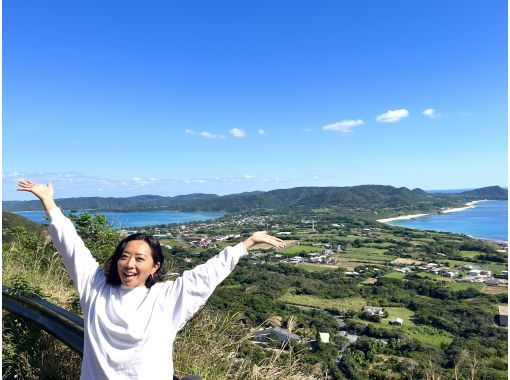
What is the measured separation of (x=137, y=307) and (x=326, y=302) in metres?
22.7

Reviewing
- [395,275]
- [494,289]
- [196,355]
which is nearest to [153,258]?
[196,355]

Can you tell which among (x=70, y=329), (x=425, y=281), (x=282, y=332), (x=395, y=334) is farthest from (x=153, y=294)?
(x=425, y=281)

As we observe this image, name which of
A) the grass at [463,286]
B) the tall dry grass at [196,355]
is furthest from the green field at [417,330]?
the tall dry grass at [196,355]

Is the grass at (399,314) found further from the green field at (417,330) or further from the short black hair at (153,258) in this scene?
the short black hair at (153,258)

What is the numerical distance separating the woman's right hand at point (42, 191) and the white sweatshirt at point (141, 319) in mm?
418

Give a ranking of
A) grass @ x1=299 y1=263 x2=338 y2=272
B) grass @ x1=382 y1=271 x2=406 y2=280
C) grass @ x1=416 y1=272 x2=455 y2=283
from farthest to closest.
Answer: grass @ x1=299 y1=263 x2=338 y2=272
grass @ x1=382 y1=271 x2=406 y2=280
grass @ x1=416 y1=272 x2=455 y2=283

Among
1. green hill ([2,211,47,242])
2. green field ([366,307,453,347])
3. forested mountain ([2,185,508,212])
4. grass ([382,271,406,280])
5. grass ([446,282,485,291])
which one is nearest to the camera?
green hill ([2,211,47,242])

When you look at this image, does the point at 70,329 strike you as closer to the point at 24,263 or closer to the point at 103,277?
the point at 103,277

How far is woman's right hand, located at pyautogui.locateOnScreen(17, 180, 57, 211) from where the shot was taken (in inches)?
61.6

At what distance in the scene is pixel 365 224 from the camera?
73.9 m

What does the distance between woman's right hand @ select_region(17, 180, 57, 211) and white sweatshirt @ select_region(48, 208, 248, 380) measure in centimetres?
42

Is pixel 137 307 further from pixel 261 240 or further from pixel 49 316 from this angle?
pixel 49 316

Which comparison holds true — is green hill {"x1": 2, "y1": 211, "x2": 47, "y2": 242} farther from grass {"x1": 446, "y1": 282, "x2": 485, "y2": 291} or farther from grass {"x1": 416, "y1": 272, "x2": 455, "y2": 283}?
grass {"x1": 416, "y1": 272, "x2": 455, "y2": 283}

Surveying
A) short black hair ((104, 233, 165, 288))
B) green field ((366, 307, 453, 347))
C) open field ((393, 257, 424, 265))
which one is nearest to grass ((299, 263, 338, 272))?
open field ((393, 257, 424, 265))
